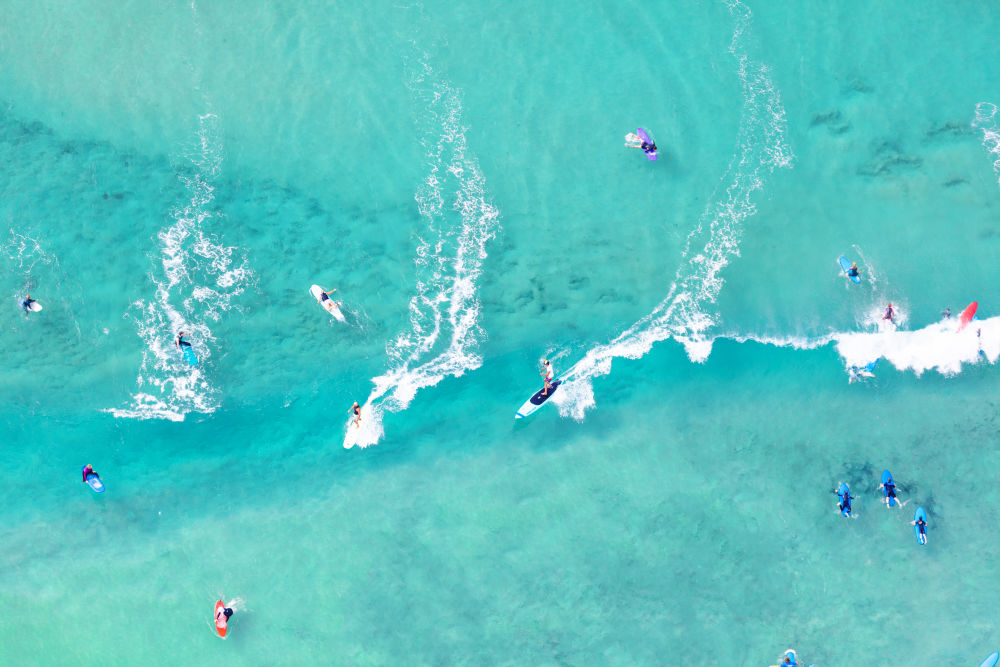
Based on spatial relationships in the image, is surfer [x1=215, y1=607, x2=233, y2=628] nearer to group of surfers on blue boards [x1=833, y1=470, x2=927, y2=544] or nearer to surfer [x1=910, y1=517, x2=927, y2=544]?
group of surfers on blue boards [x1=833, y1=470, x2=927, y2=544]

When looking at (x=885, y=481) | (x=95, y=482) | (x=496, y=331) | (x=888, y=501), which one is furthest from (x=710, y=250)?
(x=95, y=482)

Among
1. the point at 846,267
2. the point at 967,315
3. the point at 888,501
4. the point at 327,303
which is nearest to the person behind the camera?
the point at 888,501

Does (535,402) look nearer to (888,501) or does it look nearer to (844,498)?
(844,498)

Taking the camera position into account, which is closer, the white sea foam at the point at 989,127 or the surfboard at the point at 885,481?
the surfboard at the point at 885,481

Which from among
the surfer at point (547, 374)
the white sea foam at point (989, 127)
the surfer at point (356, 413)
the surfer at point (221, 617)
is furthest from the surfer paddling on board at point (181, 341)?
the white sea foam at point (989, 127)

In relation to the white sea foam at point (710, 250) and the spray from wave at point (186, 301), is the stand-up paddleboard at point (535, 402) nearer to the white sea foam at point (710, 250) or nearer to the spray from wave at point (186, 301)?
the white sea foam at point (710, 250)

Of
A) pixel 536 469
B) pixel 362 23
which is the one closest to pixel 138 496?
pixel 536 469
